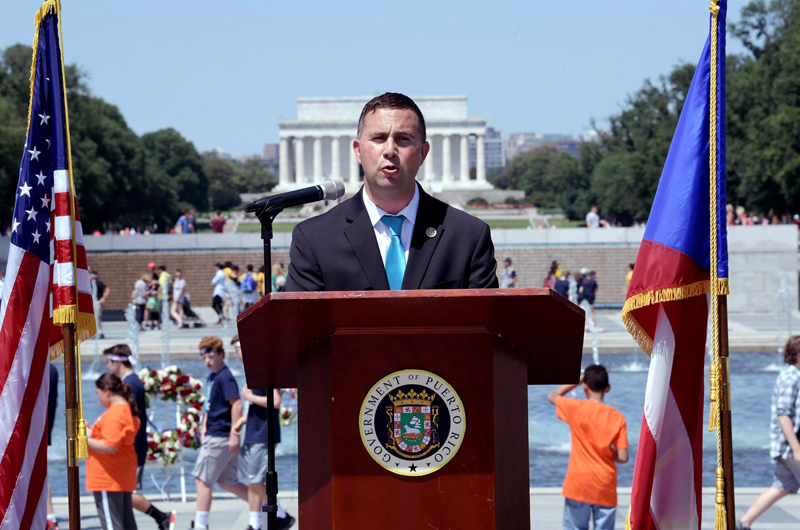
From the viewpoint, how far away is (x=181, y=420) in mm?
8844

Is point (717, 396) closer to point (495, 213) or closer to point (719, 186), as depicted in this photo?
point (719, 186)

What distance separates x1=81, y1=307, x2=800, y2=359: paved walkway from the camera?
63.1 feet

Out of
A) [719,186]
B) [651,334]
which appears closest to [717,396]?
[651,334]

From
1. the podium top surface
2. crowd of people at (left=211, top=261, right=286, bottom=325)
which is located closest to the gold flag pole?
the podium top surface

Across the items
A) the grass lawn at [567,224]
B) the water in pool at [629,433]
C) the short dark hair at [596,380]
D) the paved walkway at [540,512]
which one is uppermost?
the short dark hair at [596,380]

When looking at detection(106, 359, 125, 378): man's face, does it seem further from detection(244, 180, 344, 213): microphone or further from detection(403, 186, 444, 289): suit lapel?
detection(403, 186, 444, 289): suit lapel

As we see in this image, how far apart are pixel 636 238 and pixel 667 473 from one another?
30357mm

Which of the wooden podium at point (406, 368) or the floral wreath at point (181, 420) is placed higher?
the wooden podium at point (406, 368)

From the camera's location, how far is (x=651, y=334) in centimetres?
425

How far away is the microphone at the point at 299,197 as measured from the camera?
12.2 feet

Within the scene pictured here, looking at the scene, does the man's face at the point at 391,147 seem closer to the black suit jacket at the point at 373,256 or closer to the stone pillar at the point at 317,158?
the black suit jacket at the point at 373,256

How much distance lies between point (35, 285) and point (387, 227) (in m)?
2.04

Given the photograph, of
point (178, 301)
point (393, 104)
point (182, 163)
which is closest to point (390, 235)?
point (393, 104)

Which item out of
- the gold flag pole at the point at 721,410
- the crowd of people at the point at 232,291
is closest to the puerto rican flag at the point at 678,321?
the gold flag pole at the point at 721,410
